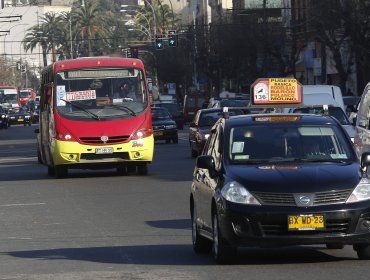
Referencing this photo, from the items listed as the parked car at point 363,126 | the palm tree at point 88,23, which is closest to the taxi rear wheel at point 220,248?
the parked car at point 363,126

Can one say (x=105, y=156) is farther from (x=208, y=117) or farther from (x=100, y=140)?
(x=208, y=117)

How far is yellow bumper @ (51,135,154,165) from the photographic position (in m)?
32.0

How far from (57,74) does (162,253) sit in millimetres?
18504

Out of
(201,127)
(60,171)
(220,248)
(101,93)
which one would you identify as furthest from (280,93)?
(201,127)

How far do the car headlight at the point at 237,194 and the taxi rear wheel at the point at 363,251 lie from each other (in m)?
1.34

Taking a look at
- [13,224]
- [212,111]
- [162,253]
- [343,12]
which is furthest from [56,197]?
[343,12]

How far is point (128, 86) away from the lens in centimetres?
3300

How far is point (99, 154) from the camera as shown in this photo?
105ft

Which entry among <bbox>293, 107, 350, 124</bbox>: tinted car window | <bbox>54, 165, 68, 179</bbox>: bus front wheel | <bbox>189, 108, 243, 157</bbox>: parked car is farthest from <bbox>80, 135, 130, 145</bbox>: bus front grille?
<bbox>189, 108, 243, 157</bbox>: parked car

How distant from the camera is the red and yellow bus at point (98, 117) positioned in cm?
3206

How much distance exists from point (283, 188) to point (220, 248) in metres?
0.99

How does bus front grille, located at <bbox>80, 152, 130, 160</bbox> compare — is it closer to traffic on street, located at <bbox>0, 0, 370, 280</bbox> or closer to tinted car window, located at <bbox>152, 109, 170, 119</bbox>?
traffic on street, located at <bbox>0, 0, 370, 280</bbox>

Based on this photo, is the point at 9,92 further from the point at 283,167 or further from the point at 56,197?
the point at 283,167

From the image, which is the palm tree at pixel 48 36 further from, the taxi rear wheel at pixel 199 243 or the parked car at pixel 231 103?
the taxi rear wheel at pixel 199 243
